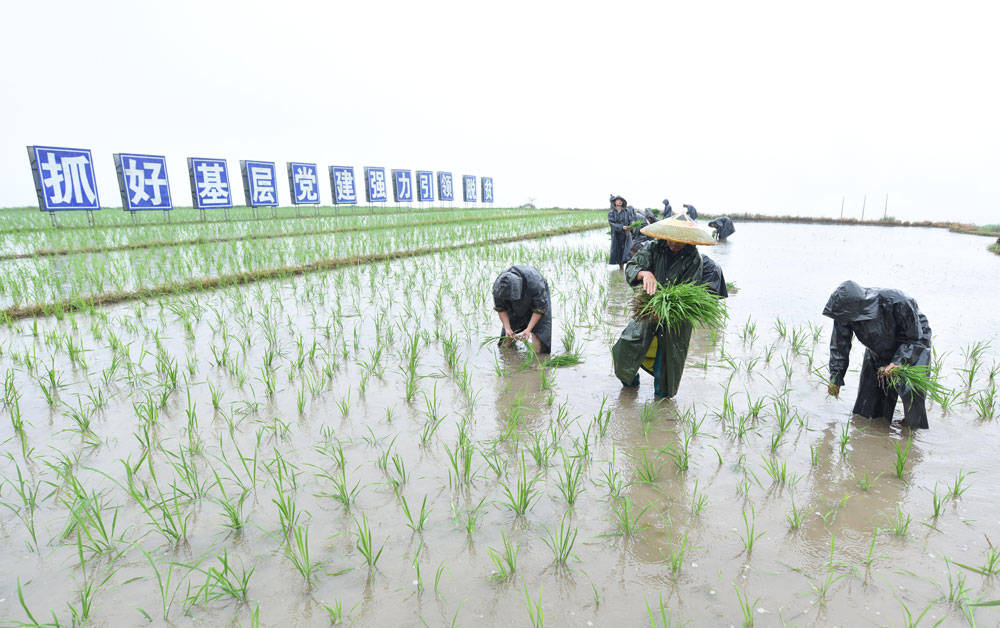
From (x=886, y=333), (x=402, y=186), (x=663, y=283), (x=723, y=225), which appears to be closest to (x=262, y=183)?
(x=402, y=186)

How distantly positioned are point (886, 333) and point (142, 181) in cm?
1529

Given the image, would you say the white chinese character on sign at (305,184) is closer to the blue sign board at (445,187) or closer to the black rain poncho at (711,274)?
the blue sign board at (445,187)

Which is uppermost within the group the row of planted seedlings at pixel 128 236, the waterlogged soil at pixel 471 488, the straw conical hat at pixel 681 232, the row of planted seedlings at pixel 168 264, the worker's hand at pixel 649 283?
the straw conical hat at pixel 681 232

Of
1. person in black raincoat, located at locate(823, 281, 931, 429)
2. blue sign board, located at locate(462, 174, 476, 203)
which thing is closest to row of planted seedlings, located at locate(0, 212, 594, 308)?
person in black raincoat, located at locate(823, 281, 931, 429)

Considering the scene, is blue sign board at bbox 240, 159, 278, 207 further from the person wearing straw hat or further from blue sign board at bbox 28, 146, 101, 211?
the person wearing straw hat

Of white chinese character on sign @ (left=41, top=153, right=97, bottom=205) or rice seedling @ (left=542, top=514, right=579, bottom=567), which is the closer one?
rice seedling @ (left=542, top=514, right=579, bottom=567)

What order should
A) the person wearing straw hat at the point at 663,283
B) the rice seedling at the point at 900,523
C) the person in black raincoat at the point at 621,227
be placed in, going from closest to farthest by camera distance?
the rice seedling at the point at 900,523 → the person wearing straw hat at the point at 663,283 → the person in black raincoat at the point at 621,227

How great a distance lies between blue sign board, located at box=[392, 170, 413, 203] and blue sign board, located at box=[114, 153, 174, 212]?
9521 mm

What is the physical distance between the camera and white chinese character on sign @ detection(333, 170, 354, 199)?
19125mm

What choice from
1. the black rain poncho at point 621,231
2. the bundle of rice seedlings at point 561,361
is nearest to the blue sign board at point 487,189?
the black rain poncho at point 621,231

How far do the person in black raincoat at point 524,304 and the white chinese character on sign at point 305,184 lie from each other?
15.7 meters

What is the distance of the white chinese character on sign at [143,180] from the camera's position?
1228 cm

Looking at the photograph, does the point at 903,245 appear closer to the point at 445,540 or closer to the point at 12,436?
the point at 445,540

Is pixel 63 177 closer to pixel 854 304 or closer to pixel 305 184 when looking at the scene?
pixel 305 184
